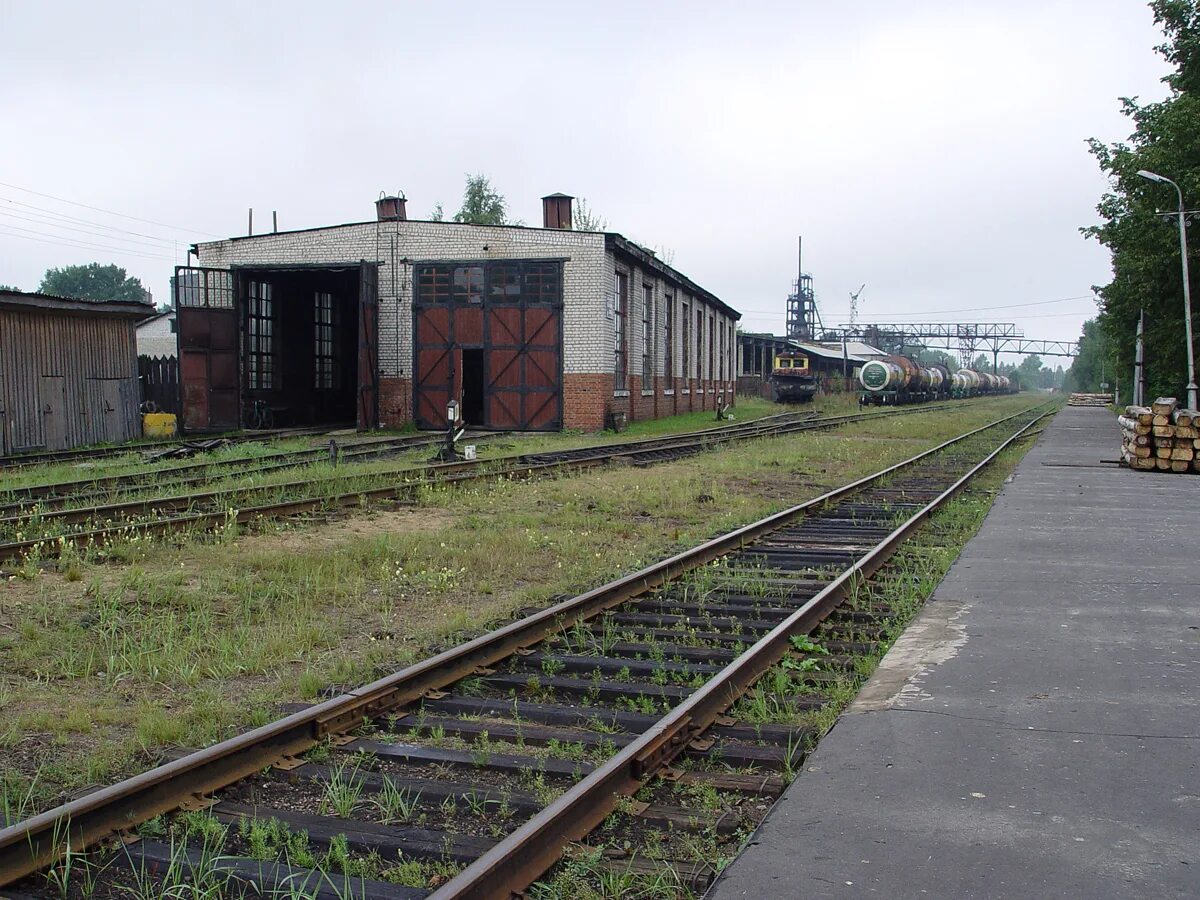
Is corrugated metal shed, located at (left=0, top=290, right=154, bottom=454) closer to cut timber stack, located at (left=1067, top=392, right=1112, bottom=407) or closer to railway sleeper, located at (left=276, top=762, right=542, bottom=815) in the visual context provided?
railway sleeper, located at (left=276, top=762, right=542, bottom=815)

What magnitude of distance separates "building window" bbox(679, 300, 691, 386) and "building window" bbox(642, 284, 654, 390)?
4.89 m

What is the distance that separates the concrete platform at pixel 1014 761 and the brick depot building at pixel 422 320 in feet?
64.1

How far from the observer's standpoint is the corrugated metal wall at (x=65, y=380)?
1994cm

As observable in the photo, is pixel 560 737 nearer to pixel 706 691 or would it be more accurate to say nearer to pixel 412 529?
pixel 706 691

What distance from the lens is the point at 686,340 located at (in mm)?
38938

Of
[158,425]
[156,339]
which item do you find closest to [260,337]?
[158,425]

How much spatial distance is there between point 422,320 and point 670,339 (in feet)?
35.5

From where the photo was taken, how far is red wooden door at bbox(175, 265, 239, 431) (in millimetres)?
25781

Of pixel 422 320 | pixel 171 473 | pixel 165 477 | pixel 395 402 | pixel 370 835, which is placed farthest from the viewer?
pixel 395 402

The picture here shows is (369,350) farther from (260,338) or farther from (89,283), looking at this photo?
(89,283)

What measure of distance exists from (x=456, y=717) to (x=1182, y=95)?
33190 millimetres

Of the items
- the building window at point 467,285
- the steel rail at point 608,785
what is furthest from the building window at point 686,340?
the steel rail at point 608,785

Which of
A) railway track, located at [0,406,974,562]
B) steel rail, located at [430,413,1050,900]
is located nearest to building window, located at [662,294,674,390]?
railway track, located at [0,406,974,562]

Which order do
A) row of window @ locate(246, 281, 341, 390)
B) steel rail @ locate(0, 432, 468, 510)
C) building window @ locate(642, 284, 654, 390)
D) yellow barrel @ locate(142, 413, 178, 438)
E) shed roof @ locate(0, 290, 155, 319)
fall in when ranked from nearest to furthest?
steel rail @ locate(0, 432, 468, 510), shed roof @ locate(0, 290, 155, 319), yellow barrel @ locate(142, 413, 178, 438), row of window @ locate(246, 281, 341, 390), building window @ locate(642, 284, 654, 390)
